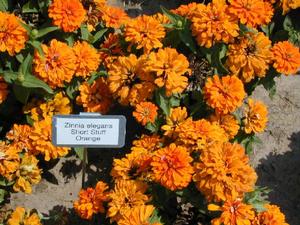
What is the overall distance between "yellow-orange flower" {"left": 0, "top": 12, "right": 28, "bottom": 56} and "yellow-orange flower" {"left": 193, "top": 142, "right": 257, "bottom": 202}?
1.15 meters

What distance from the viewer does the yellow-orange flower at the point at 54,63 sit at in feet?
9.48

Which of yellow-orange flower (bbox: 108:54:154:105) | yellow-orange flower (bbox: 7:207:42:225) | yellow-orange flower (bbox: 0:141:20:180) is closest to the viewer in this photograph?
yellow-orange flower (bbox: 7:207:42:225)

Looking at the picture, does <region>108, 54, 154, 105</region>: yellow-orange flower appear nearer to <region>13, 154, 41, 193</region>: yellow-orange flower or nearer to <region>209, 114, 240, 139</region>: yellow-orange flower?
<region>209, 114, 240, 139</region>: yellow-orange flower

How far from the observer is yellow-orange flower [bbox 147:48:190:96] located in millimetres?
2752

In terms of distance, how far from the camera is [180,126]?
2822mm

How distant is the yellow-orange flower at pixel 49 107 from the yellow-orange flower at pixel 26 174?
0.31 m

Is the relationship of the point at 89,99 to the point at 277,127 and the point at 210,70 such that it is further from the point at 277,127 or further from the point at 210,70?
the point at 277,127

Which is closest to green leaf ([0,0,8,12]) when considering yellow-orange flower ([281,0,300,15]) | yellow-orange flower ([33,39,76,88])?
yellow-orange flower ([33,39,76,88])

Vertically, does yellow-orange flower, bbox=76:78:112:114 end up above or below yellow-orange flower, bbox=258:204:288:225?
above

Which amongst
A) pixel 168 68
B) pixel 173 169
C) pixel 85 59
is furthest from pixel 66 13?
pixel 173 169

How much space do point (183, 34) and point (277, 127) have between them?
1.19 m

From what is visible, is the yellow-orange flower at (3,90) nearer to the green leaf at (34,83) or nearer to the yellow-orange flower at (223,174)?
the green leaf at (34,83)

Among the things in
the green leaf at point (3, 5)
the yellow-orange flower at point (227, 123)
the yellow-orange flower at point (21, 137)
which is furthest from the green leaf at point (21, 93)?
the yellow-orange flower at point (227, 123)

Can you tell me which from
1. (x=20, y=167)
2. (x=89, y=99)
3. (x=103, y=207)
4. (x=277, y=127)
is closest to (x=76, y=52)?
(x=89, y=99)
